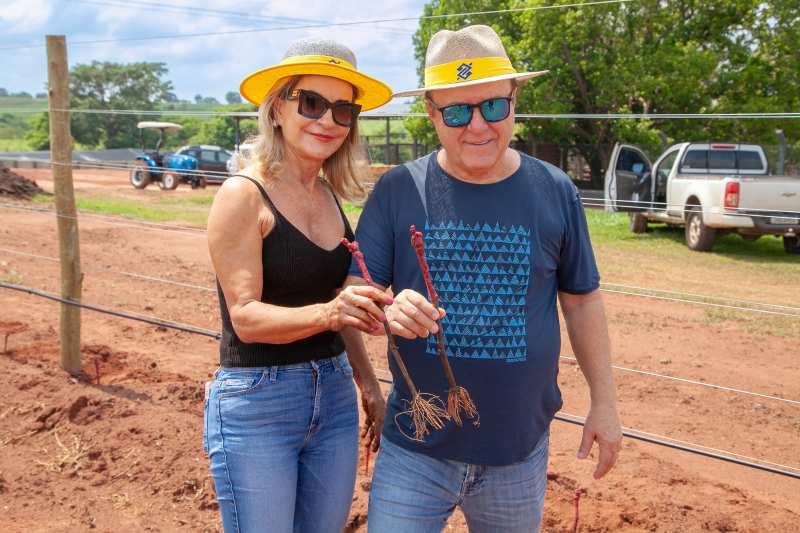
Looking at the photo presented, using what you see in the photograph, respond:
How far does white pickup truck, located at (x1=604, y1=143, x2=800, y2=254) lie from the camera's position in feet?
29.7

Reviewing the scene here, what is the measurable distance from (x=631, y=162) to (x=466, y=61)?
42.2 feet

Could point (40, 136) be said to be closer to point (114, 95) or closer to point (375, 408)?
point (114, 95)

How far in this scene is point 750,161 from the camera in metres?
12.0

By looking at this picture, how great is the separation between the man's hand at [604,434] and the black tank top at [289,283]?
831 millimetres

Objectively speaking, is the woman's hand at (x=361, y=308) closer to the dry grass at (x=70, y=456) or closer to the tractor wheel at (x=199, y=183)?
the dry grass at (x=70, y=456)

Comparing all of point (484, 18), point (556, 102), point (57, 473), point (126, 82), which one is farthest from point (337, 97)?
point (126, 82)

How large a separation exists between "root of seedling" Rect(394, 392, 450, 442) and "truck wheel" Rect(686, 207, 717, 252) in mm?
9631

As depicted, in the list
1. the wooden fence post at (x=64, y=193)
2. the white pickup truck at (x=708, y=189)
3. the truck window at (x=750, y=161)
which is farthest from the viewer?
the truck window at (x=750, y=161)

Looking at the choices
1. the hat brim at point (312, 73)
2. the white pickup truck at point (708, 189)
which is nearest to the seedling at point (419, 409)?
the hat brim at point (312, 73)

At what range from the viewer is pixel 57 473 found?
3.78 m

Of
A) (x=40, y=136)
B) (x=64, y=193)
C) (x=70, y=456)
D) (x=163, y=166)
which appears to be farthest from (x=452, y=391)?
(x=40, y=136)

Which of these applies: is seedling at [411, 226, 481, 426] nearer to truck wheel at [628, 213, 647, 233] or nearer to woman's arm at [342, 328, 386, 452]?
woman's arm at [342, 328, 386, 452]

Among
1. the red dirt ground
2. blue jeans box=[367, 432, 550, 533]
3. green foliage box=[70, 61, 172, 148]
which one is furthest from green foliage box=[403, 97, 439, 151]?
green foliage box=[70, 61, 172, 148]

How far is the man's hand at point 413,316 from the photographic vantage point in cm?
158
